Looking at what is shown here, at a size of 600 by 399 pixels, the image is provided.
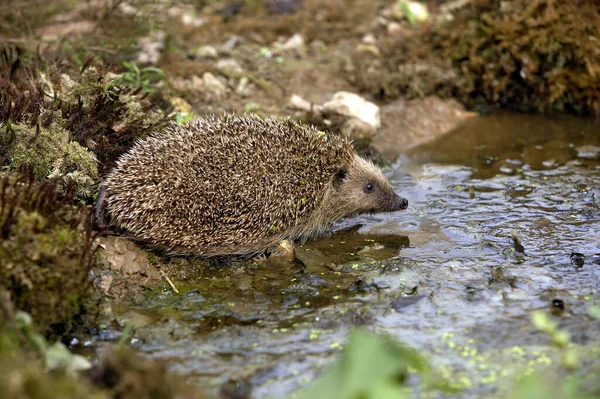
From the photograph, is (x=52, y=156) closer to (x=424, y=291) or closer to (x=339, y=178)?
(x=339, y=178)

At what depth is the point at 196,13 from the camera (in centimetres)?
1409

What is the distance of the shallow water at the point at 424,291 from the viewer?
5.14m

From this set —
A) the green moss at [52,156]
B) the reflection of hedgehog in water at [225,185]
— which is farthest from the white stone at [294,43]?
the green moss at [52,156]

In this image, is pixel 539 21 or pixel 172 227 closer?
pixel 172 227

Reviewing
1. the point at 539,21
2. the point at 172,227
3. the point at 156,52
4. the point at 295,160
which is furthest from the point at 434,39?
the point at 172,227

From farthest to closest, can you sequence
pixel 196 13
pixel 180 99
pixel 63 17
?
pixel 196 13 → pixel 63 17 → pixel 180 99

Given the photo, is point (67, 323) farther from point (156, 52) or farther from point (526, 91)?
point (526, 91)

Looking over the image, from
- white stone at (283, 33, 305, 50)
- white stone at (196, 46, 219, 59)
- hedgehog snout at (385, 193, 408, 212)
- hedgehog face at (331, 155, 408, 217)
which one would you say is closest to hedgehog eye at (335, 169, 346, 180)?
hedgehog face at (331, 155, 408, 217)

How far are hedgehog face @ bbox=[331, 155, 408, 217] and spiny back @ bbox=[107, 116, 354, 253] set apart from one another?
18.4 inches

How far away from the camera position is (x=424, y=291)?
20.2ft

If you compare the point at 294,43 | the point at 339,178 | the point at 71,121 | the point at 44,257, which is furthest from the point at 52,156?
the point at 294,43

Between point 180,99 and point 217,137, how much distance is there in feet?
9.57

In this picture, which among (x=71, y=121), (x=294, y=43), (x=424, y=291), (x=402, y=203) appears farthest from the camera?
(x=294, y=43)

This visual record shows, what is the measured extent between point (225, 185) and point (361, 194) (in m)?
1.90
